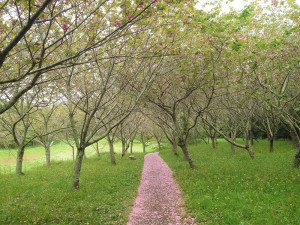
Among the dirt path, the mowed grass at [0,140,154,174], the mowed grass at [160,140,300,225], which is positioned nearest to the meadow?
the mowed grass at [160,140,300,225]

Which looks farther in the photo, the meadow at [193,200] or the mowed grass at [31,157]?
the mowed grass at [31,157]

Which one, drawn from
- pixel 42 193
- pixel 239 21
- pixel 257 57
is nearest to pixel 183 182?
pixel 42 193

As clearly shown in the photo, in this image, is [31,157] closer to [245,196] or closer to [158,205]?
[158,205]

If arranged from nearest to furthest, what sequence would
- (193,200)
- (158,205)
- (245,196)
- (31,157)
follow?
(245,196) → (193,200) → (158,205) → (31,157)

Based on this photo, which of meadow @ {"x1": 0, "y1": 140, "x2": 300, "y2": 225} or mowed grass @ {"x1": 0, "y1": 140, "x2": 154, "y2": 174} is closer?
meadow @ {"x1": 0, "y1": 140, "x2": 300, "y2": 225}

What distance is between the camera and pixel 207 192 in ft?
26.6

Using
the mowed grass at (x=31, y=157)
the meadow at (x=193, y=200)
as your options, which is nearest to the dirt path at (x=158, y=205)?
the meadow at (x=193, y=200)

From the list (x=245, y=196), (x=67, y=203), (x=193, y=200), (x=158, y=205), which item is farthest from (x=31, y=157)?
(x=245, y=196)

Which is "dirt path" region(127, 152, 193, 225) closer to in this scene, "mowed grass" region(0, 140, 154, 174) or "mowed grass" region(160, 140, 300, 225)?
"mowed grass" region(160, 140, 300, 225)

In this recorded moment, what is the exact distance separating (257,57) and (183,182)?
8132mm

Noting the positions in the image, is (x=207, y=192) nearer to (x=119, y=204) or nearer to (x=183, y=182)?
(x=183, y=182)

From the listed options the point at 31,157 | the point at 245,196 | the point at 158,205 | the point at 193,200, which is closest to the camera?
the point at 245,196

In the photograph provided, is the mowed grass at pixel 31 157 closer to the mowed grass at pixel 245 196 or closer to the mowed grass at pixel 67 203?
the mowed grass at pixel 67 203

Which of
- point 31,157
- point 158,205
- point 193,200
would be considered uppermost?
point 31,157
